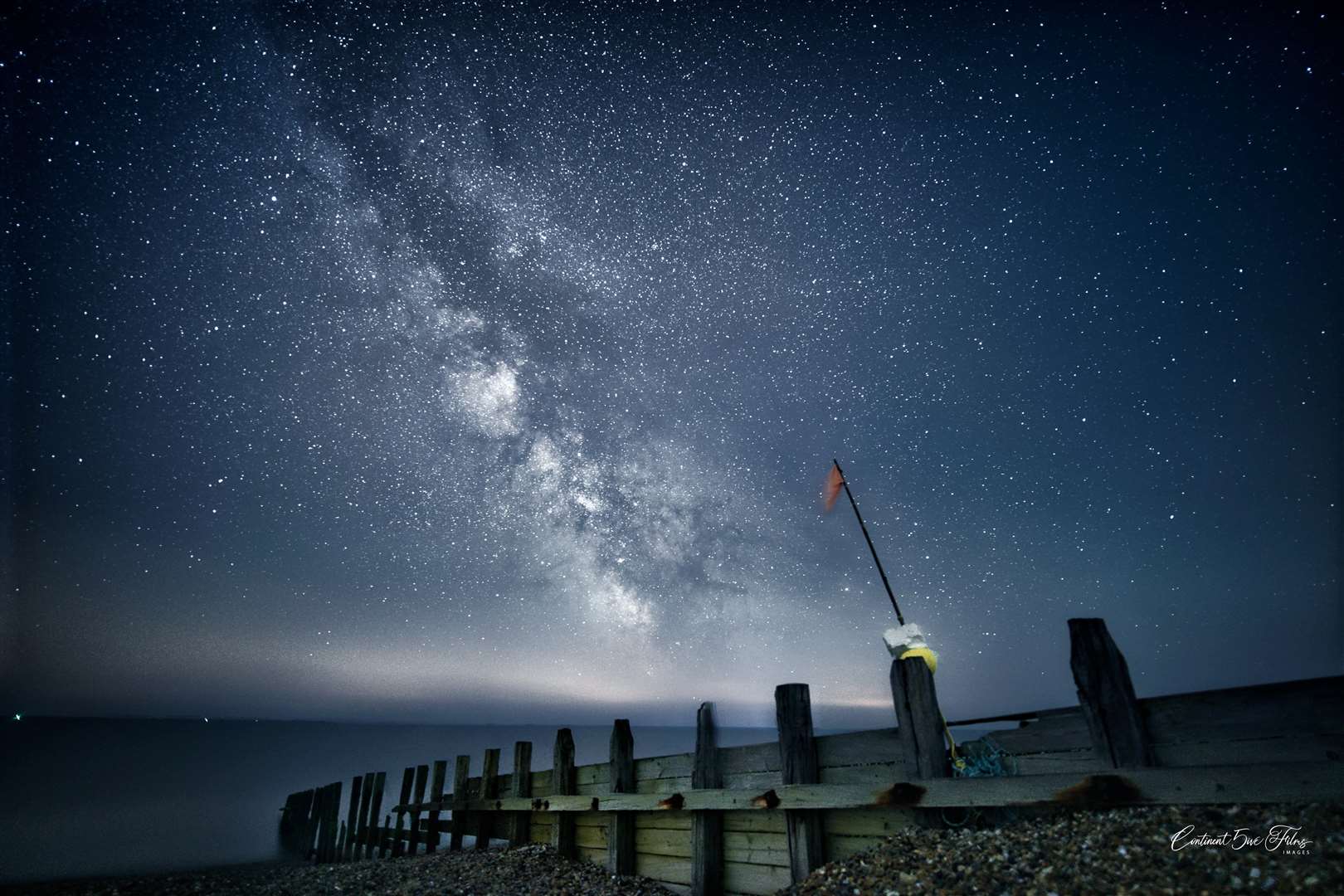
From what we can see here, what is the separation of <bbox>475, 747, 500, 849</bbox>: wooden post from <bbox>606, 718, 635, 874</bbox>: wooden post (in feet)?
13.3

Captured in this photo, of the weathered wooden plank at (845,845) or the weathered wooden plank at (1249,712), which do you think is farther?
Result: the weathered wooden plank at (845,845)

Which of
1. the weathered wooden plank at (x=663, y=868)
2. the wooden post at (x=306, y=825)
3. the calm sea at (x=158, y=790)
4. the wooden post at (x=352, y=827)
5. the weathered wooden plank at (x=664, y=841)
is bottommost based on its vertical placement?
the calm sea at (x=158, y=790)

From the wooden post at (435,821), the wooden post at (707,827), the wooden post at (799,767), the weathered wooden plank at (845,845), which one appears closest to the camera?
the weathered wooden plank at (845,845)

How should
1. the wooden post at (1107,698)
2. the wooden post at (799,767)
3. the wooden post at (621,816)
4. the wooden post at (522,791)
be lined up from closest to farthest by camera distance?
the wooden post at (1107,698), the wooden post at (799,767), the wooden post at (621,816), the wooden post at (522,791)

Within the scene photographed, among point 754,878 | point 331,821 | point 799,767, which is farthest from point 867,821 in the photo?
point 331,821

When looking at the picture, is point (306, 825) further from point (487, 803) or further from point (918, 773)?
point (918, 773)

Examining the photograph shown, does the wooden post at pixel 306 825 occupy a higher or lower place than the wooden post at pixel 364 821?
lower

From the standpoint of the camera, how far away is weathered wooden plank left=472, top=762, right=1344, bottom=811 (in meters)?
3.00

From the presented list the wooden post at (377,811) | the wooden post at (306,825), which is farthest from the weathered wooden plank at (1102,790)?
the wooden post at (306,825)

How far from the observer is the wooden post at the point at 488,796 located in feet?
33.9

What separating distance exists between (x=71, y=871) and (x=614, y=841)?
94.3ft

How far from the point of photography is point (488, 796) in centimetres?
1051

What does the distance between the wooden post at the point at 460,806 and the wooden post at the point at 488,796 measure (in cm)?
47

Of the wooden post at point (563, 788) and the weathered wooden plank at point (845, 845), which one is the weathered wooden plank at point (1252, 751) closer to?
the weathered wooden plank at point (845, 845)
